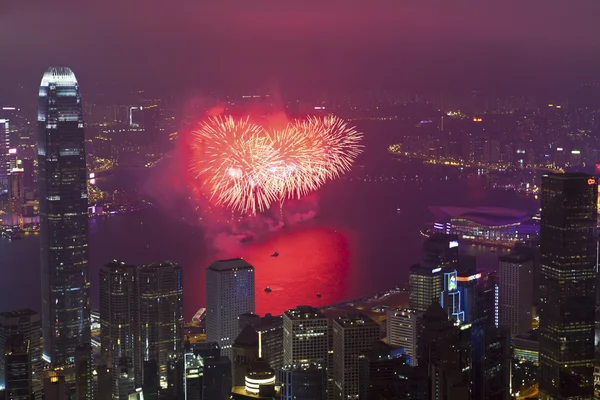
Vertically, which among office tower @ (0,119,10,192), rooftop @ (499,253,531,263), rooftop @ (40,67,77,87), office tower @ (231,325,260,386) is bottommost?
office tower @ (231,325,260,386)

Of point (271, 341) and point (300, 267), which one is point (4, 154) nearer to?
point (300, 267)

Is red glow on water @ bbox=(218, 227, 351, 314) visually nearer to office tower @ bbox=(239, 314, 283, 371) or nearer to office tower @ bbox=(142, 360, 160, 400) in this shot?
office tower @ bbox=(239, 314, 283, 371)

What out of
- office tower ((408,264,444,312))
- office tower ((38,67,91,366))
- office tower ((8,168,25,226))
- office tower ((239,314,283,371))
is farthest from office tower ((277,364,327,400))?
office tower ((8,168,25,226))

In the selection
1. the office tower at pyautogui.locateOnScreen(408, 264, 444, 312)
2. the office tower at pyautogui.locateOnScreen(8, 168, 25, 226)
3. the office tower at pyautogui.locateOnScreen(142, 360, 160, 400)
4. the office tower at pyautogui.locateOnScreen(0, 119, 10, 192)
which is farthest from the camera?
the office tower at pyautogui.locateOnScreen(8, 168, 25, 226)

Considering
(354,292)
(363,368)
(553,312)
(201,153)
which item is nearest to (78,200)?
(201,153)

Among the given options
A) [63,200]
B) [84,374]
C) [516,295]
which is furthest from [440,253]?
[84,374]

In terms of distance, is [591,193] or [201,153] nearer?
[591,193]

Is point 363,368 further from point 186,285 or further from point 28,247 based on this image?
point 28,247
